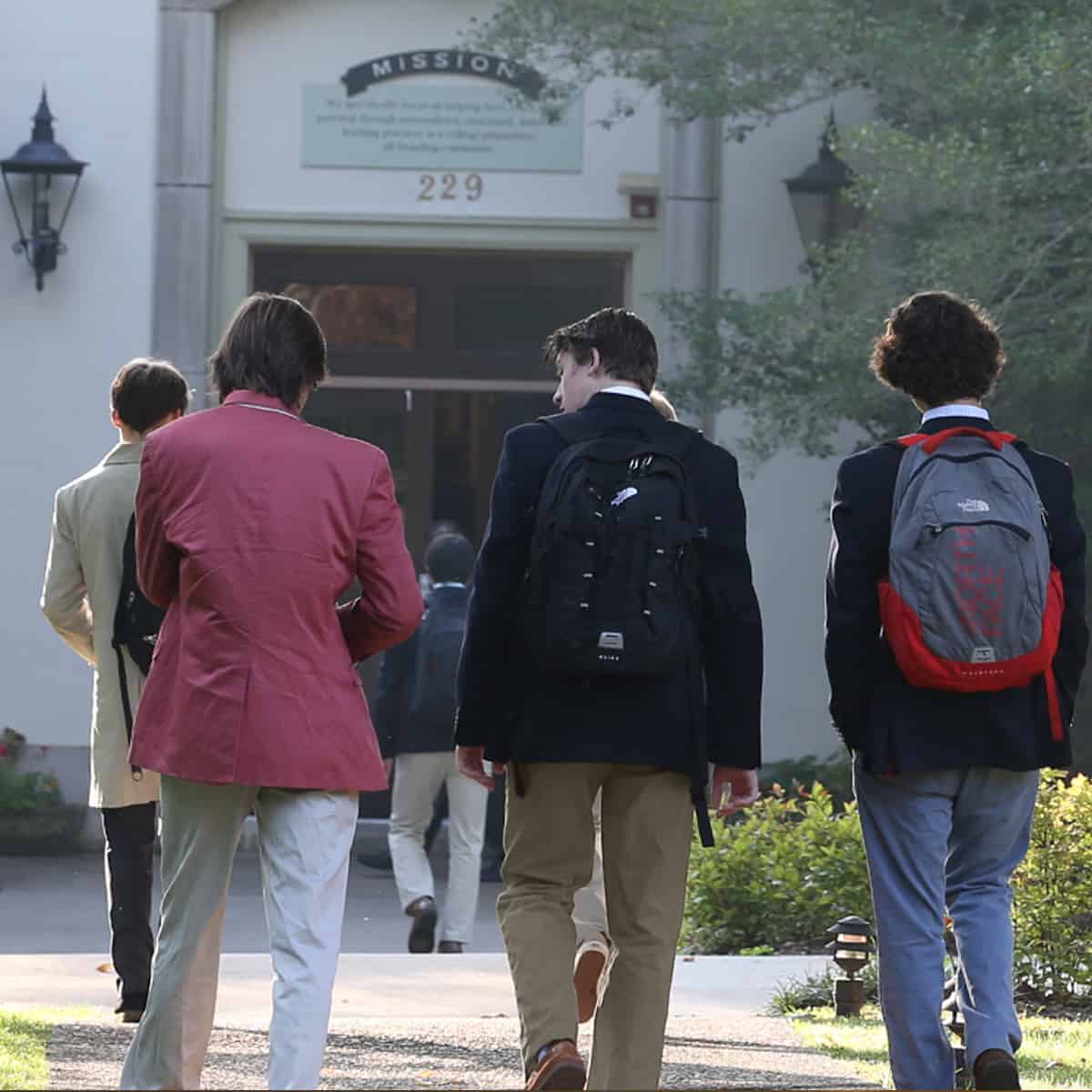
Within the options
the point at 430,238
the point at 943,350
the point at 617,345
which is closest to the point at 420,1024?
the point at 617,345

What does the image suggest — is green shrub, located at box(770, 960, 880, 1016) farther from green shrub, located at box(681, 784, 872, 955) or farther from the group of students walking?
the group of students walking

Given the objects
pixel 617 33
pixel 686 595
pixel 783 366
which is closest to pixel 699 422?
pixel 783 366

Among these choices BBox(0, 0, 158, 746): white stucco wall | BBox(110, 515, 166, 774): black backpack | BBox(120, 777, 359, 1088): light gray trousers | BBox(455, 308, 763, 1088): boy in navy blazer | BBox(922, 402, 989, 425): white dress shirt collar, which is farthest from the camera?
BBox(0, 0, 158, 746): white stucco wall

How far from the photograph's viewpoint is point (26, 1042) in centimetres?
598

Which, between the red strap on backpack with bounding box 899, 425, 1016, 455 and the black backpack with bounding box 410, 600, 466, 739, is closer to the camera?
the red strap on backpack with bounding box 899, 425, 1016, 455

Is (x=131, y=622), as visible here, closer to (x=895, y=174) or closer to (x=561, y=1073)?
(x=561, y=1073)

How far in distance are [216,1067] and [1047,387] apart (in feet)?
24.1

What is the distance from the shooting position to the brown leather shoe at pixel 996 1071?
4688 millimetres

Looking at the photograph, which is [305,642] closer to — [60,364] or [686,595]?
[686,595]

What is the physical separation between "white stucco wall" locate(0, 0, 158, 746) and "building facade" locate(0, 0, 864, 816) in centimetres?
1

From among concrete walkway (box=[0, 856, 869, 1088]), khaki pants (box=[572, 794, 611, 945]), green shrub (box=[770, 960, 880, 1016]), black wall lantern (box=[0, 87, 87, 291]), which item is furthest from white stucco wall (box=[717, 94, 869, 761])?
khaki pants (box=[572, 794, 611, 945])

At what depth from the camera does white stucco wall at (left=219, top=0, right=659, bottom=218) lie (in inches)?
547

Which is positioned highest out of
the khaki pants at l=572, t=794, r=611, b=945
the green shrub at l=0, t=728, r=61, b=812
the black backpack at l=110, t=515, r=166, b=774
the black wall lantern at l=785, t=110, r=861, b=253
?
the black wall lantern at l=785, t=110, r=861, b=253

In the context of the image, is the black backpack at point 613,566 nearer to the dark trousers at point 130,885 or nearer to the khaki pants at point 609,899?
the khaki pants at point 609,899
